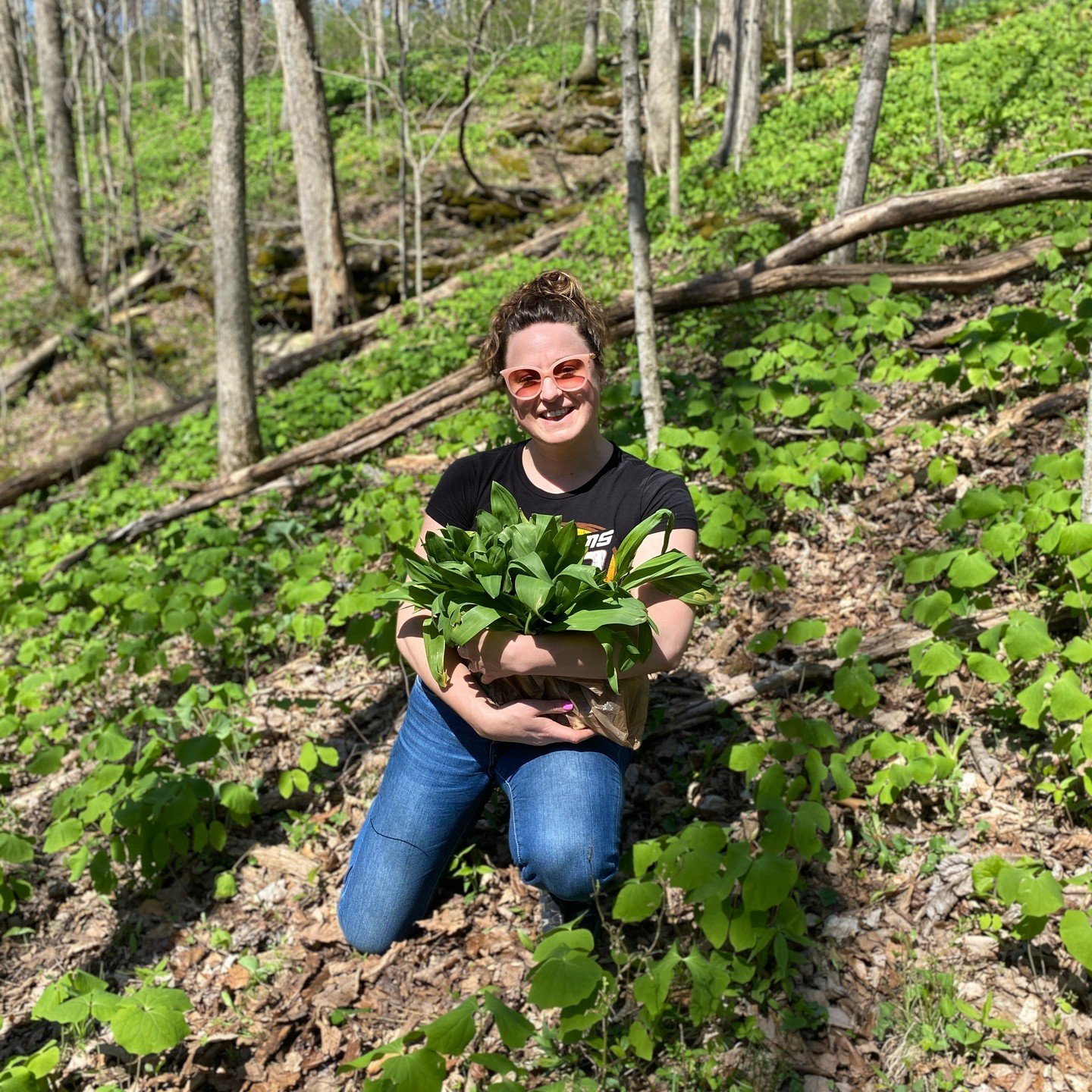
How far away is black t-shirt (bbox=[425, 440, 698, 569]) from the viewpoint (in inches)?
92.7

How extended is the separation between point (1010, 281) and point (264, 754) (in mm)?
5212

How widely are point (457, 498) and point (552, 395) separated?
18.4 inches

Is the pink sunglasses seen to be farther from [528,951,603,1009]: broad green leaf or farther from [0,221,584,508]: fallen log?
[0,221,584,508]: fallen log

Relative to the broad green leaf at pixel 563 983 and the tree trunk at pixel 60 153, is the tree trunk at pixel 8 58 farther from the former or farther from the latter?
the broad green leaf at pixel 563 983

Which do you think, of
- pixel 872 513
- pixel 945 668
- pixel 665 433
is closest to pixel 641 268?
pixel 665 433

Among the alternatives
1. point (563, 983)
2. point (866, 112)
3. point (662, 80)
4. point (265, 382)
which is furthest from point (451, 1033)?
point (662, 80)

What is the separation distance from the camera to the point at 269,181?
14.6m

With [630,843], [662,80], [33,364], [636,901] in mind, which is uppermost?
[662,80]

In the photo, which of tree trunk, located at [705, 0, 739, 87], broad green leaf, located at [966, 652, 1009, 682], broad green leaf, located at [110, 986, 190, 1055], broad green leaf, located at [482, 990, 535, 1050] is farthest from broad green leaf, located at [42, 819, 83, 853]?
tree trunk, located at [705, 0, 739, 87]

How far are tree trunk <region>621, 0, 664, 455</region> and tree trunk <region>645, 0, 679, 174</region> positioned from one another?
21.8ft

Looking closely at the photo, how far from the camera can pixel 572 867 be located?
6.99 ft

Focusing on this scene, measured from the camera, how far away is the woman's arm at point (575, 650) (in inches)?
79.7

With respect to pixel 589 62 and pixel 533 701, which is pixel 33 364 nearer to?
pixel 533 701

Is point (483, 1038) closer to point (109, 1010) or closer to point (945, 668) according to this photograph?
point (109, 1010)
